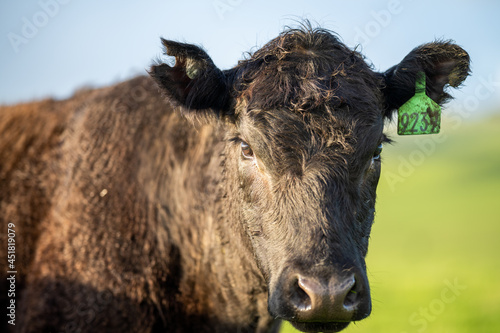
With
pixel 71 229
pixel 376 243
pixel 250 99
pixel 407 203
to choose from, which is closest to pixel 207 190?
pixel 250 99

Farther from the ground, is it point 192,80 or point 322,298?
point 192,80

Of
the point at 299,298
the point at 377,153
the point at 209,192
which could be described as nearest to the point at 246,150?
the point at 209,192

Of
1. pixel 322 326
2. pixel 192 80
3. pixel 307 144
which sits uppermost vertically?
pixel 192 80

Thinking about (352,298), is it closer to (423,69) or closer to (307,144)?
(307,144)

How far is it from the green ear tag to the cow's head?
9 cm

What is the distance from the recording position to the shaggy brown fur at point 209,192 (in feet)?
11.4

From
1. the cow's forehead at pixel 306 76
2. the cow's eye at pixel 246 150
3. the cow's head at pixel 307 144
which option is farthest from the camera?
the cow's eye at pixel 246 150

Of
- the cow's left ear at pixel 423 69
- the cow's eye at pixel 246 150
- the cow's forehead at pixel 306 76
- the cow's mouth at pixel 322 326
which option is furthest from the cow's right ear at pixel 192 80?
the cow's mouth at pixel 322 326

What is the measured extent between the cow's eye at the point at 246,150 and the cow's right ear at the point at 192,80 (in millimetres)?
519

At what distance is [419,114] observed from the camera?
4395mm

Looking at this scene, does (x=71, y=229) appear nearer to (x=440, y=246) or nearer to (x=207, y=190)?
(x=207, y=190)

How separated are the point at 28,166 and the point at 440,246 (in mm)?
16929

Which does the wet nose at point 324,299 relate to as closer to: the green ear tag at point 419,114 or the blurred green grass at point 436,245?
the blurred green grass at point 436,245

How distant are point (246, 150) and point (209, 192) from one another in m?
0.75
